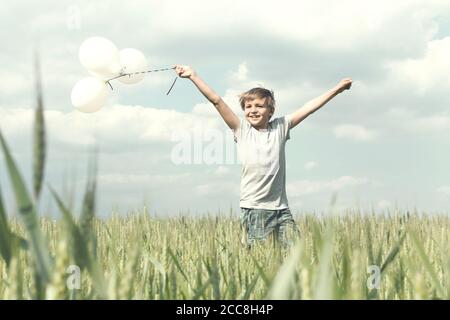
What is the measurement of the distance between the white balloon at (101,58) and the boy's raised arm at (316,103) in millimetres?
1099

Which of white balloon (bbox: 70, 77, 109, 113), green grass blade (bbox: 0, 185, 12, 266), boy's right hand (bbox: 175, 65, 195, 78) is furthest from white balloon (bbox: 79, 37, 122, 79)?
green grass blade (bbox: 0, 185, 12, 266)

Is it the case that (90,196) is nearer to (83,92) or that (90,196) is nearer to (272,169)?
(83,92)

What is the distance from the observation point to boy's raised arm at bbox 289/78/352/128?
3.40 metres

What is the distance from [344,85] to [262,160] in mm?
668

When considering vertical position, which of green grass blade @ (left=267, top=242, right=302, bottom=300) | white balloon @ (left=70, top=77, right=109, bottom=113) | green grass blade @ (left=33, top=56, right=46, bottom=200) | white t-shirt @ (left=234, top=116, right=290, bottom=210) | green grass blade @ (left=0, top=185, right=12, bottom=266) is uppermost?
white balloon @ (left=70, top=77, right=109, bottom=113)

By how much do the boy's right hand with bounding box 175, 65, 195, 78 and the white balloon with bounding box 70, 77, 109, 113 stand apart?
0.42 meters

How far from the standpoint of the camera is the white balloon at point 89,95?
3.03 meters

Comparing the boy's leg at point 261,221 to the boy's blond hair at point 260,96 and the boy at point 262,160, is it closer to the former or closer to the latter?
the boy at point 262,160

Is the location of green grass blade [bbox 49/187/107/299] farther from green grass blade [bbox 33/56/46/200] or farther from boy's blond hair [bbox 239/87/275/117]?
boy's blond hair [bbox 239/87/275/117]

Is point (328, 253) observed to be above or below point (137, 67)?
below
